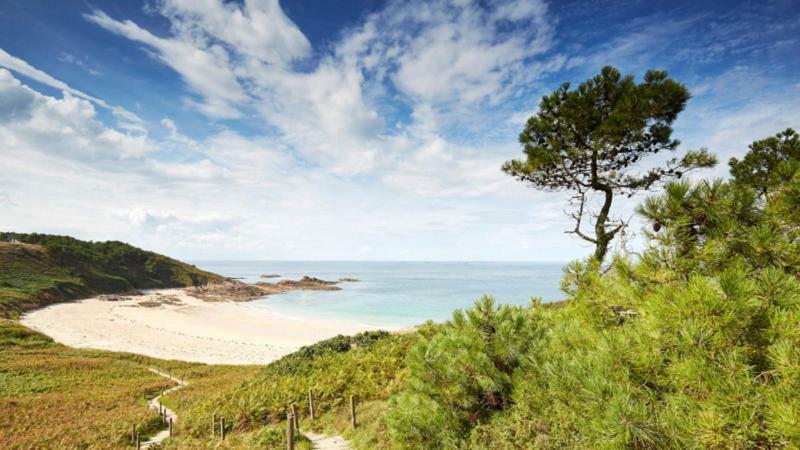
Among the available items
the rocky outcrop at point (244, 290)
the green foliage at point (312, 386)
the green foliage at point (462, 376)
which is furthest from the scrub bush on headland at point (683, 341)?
the rocky outcrop at point (244, 290)

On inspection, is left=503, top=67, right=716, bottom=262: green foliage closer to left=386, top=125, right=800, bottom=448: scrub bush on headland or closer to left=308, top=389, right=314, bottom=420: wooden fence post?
left=386, top=125, right=800, bottom=448: scrub bush on headland

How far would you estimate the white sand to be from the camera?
36.5 m

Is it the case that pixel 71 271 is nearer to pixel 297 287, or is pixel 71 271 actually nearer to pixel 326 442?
pixel 297 287

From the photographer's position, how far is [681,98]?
348 inches

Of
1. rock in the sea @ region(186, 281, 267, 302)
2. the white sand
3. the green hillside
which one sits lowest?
the white sand

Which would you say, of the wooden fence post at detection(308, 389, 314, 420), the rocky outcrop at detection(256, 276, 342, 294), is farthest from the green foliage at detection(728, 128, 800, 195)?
the rocky outcrop at detection(256, 276, 342, 294)

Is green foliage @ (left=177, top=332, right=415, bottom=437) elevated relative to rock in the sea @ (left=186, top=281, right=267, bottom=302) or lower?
elevated

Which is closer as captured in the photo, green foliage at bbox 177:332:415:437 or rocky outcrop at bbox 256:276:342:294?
green foliage at bbox 177:332:415:437

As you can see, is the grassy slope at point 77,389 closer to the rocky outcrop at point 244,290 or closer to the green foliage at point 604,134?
the green foliage at point 604,134

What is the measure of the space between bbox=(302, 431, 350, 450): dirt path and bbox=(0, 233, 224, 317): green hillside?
6191 centimetres

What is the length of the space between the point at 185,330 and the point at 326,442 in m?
45.6

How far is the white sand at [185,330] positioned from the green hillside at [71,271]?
5.19m

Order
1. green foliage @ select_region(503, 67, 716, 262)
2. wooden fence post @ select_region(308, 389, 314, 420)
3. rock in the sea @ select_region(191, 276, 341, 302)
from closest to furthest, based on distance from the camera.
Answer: green foliage @ select_region(503, 67, 716, 262)
wooden fence post @ select_region(308, 389, 314, 420)
rock in the sea @ select_region(191, 276, 341, 302)

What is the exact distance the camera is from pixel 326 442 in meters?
10.5
